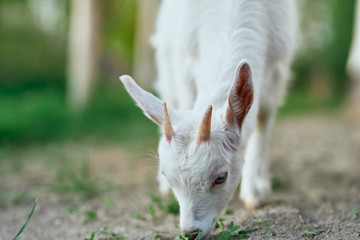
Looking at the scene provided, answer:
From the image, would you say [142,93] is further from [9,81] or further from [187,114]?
[9,81]

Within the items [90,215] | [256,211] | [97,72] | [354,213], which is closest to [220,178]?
[256,211]

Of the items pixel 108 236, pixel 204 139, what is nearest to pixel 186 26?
pixel 204 139

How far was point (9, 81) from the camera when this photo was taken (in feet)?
46.6

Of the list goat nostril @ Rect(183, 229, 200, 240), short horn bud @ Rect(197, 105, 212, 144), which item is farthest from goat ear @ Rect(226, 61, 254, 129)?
goat nostril @ Rect(183, 229, 200, 240)

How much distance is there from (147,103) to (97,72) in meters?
7.76

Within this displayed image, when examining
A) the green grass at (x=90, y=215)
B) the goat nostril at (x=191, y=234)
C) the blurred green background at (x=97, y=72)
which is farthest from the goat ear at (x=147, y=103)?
the blurred green background at (x=97, y=72)

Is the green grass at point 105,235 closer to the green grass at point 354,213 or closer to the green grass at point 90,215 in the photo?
the green grass at point 90,215

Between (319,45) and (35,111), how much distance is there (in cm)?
1351

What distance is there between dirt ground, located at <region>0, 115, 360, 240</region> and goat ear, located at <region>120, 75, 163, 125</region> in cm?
41

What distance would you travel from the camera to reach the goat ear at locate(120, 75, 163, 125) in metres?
2.51

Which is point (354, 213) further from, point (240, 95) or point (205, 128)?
point (205, 128)

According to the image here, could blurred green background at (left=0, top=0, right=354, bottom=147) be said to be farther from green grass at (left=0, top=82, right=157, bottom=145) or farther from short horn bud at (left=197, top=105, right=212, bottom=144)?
short horn bud at (left=197, top=105, right=212, bottom=144)

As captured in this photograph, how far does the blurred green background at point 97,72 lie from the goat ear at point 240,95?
490 cm

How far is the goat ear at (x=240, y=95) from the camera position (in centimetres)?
235
